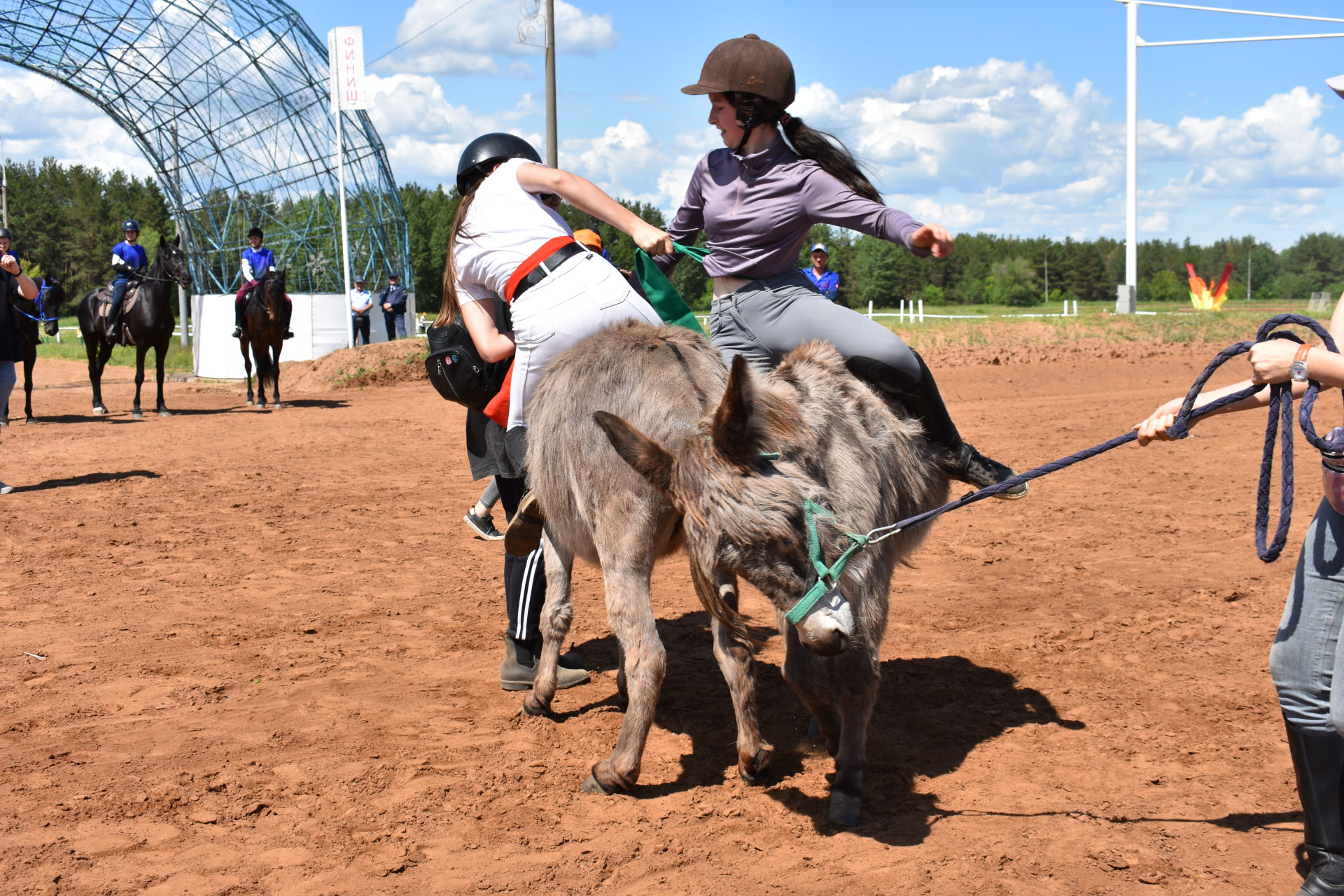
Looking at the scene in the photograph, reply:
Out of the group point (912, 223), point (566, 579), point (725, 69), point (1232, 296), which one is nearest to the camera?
point (912, 223)

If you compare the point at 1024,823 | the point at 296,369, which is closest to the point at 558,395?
the point at 1024,823

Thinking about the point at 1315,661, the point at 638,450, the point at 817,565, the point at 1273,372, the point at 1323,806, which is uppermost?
the point at 1273,372

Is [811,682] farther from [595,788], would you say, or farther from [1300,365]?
[1300,365]

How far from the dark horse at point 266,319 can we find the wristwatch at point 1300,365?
18312 mm

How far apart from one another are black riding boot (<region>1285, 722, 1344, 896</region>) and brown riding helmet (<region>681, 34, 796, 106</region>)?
291 centimetres

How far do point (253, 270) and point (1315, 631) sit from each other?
20168mm

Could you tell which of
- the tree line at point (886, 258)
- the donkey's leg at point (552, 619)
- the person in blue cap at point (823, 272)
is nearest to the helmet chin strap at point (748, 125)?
the donkey's leg at point (552, 619)

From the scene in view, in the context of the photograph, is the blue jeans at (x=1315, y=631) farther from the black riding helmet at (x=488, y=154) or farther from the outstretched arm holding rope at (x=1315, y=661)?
the black riding helmet at (x=488, y=154)

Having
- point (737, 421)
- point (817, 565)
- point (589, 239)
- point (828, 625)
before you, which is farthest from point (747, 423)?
point (589, 239)

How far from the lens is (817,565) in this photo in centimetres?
307

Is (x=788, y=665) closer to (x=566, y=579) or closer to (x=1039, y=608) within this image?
(x=566, y=579)

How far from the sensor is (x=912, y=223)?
3.73 metres

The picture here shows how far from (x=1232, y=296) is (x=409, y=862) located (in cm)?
13170

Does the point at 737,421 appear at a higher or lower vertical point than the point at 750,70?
lower
